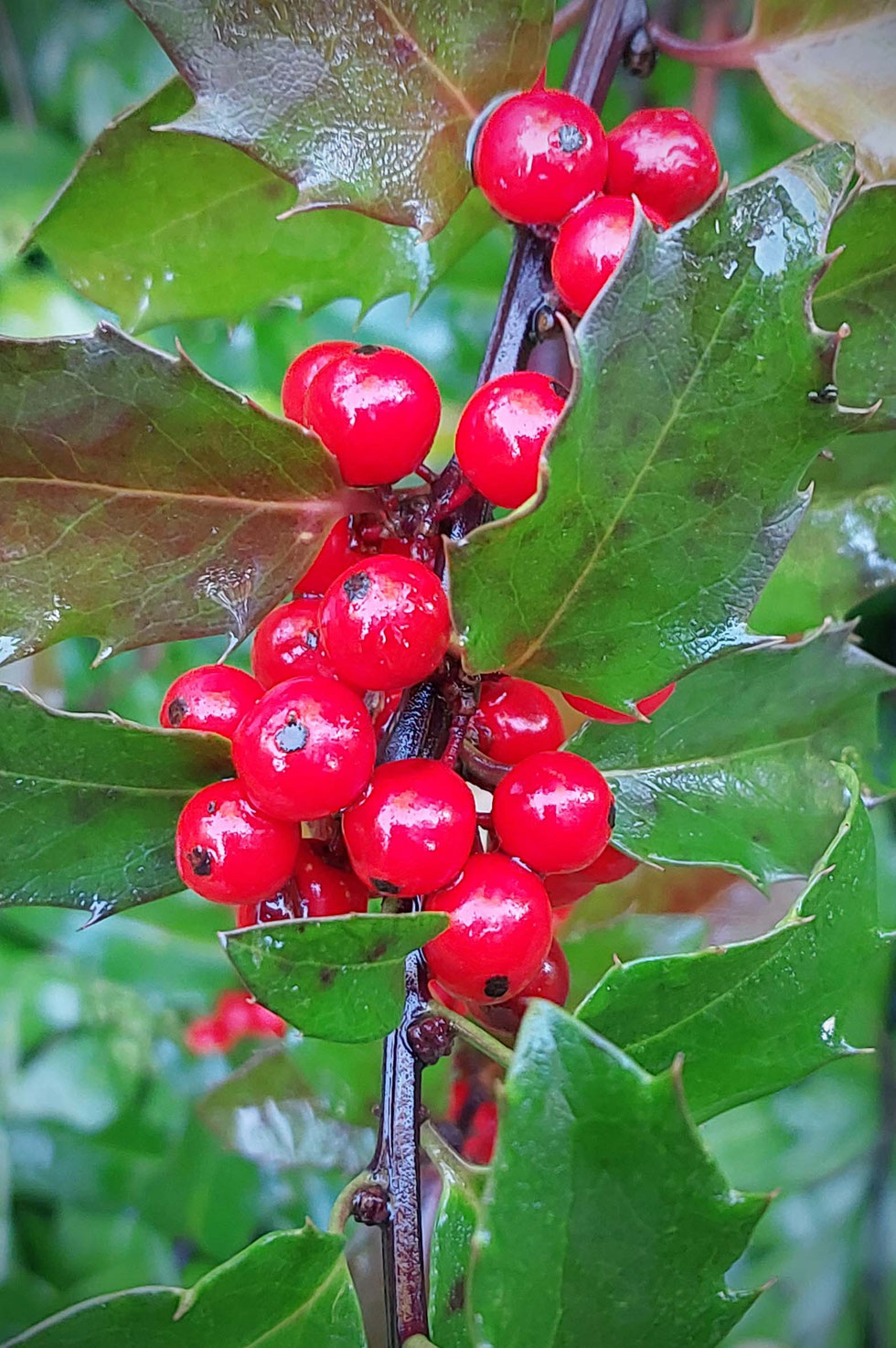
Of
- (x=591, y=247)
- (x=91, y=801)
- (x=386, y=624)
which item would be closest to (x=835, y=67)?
(x=591, y=247)

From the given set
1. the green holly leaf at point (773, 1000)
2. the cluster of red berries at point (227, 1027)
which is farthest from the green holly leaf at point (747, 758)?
the cluster of red berries at point (227, 1027)

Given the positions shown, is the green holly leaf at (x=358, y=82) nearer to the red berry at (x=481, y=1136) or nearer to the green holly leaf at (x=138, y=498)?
the green holly leaf at (x=138, y=498)

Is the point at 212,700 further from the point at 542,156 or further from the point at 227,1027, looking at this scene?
the point at 227,1027

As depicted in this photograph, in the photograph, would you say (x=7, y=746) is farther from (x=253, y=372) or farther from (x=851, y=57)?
(x=253, y=372)

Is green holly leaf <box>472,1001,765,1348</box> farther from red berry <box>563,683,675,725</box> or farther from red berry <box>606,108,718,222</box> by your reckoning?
red berry <box>606,108,718,222</box>

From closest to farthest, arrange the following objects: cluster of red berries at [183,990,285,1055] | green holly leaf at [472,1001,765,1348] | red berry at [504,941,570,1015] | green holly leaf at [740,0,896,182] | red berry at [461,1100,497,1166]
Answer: green holly leaf at [472,1001,765,1348] → red berry at [504,941,570,1015] → green holly leaf at [740,0,896,182] → red berry at [461,1100,497,1166] → cluster of red berries at [183,990,285,1055]

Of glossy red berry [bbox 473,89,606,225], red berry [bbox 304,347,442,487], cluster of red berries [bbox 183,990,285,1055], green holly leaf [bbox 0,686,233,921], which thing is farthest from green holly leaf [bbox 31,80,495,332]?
cluster of red berries [bbox 183,990,285,1055]

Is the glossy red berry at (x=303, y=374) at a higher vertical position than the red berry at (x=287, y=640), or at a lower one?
higher
